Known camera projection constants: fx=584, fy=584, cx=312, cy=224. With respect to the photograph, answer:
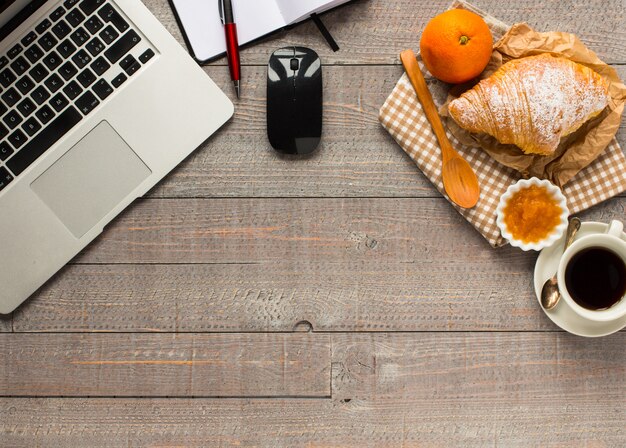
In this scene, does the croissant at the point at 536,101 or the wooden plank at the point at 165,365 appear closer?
the croissant at the point at 536,101

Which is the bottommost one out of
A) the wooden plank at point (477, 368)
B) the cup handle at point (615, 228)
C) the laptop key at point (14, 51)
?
the wooden plank at point (477, 368)

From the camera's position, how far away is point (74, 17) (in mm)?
707

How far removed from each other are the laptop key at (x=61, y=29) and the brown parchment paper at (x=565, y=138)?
47cm

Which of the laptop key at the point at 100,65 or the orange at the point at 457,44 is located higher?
the laptop key at the point at 100,65

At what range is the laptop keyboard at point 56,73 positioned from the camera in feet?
2.31

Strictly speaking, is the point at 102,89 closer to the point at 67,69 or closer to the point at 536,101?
the point at 67,69

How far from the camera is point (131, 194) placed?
755 mm

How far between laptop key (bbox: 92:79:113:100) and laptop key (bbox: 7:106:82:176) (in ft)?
0.12

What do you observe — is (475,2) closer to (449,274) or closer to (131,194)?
(449,274)

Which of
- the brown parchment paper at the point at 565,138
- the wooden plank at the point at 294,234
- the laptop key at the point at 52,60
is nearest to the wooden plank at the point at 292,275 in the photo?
the wooden plank at the point at 294,234

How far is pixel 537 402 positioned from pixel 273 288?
387mm

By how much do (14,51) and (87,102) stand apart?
101 millimetres

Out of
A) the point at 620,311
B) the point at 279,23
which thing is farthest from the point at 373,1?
the point at 620,311

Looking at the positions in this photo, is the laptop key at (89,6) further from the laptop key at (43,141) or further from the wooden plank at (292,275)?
the wooden plank at (292,275)
